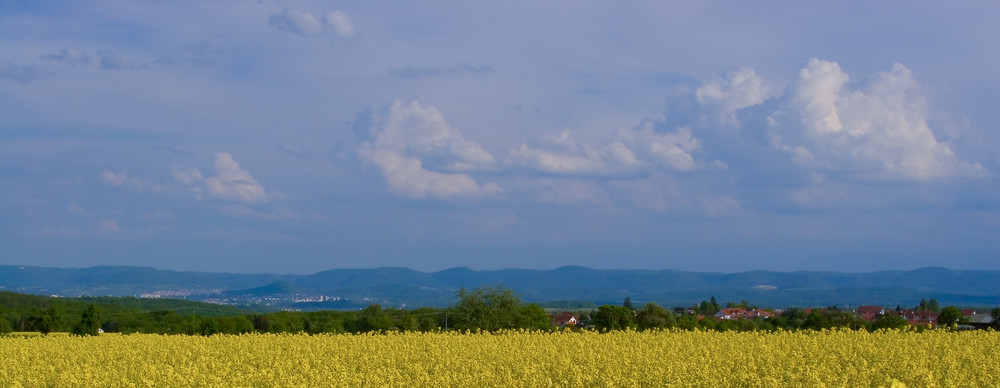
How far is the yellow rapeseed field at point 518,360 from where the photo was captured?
1833 centimetres

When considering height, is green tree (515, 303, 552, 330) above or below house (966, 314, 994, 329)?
above

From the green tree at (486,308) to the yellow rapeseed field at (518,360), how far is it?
20.9m

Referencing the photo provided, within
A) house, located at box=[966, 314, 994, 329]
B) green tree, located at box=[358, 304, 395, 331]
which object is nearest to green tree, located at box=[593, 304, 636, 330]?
green tree, located at box=[358, 304, 395, 331]

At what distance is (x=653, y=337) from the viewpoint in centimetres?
3025

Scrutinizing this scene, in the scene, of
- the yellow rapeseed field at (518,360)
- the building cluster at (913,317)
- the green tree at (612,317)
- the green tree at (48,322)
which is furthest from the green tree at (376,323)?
the green tree at (48,322)

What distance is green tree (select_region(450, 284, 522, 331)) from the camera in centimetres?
→ 5356

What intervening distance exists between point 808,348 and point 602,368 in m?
7.21

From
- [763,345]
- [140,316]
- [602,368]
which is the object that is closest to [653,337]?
[763,345]

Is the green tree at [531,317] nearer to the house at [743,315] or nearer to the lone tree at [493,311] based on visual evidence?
the lone tree at [493,311]

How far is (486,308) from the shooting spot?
54.3 meters

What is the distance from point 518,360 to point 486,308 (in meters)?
31.2

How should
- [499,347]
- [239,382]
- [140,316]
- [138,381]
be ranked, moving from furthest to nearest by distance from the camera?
[140,316] < [499,347] < [138,381] < [239,382]

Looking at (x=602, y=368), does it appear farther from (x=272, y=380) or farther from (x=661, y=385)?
(x=272, y=380)

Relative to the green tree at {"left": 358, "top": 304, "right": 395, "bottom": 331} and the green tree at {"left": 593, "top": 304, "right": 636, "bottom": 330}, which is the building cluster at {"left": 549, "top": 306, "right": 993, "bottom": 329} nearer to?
the green tree at {"left": 593, "top": 304, "right": 636, "bottom": 330}
